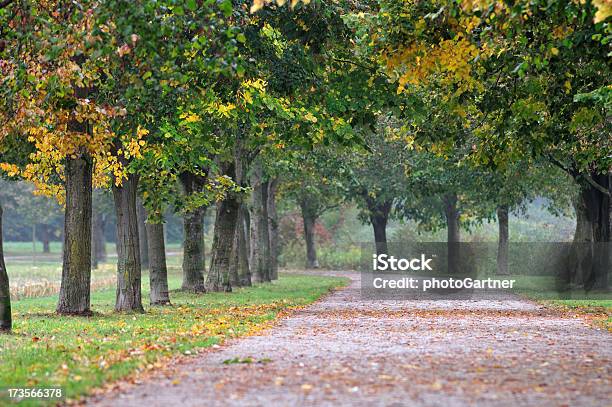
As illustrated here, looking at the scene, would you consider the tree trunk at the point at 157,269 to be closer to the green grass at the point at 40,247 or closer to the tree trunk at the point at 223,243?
the tree trunk at the point at 223,243

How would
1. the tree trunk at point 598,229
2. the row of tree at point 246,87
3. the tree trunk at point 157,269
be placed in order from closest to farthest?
1. the row of tree at point 246,87
2. the tree trunk at point 157,269
3. the tree trunk at point 598,229

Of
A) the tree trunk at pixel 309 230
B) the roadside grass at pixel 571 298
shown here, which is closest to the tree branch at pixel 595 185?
the roadside grass at pixel 571 298

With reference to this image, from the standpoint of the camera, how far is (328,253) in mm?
74875

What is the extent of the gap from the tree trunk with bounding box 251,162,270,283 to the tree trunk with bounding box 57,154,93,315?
19.1 metres

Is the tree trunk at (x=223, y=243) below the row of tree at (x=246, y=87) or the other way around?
below

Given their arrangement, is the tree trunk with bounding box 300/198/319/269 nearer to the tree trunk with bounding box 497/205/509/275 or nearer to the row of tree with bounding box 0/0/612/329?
the tree trunk with bounding box 497/205/509/275

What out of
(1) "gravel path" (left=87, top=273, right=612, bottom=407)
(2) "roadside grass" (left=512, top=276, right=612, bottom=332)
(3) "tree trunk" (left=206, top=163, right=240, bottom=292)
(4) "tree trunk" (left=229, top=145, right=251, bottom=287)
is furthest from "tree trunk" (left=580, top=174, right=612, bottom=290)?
(1) "gravel path" (left=87, top=273, right=612, bottom=407)

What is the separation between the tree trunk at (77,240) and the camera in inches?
835

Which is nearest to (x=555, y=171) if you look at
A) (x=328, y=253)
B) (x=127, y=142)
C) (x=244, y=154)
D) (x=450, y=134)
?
(x=244, y=154)

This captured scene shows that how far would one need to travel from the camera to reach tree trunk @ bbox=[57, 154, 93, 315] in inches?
835

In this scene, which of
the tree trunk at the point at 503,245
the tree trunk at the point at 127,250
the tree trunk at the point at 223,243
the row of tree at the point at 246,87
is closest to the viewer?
the row of tree at the point at 246,87

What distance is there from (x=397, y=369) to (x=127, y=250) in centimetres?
1254

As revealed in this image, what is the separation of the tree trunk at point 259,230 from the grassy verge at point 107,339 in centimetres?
1448

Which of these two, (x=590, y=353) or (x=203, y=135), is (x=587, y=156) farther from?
(x=590, y=353)
